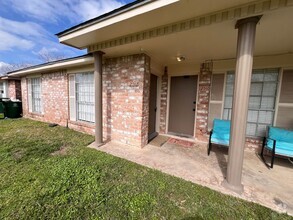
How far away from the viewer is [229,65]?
11.9 feet

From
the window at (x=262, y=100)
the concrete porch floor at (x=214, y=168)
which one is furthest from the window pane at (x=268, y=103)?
the concrete porch floor at (x=214, y=168)

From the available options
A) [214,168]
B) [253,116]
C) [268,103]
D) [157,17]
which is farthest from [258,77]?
[157,17]

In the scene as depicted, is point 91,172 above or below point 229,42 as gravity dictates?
below

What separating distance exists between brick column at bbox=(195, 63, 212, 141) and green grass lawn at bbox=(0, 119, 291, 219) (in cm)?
223

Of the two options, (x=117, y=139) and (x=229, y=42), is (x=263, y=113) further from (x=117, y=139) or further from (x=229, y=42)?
(x=117, y=139)

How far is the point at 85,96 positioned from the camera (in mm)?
4738

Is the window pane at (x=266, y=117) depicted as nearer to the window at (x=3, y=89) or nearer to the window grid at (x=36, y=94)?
the window grid at (x=36, y=94)

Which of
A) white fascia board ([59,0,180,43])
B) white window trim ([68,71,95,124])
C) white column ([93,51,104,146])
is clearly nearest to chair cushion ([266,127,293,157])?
white fascia board ([59,0,180,43])

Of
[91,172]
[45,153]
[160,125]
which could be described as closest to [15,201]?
[91,172]

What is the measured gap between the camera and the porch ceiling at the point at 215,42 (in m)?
2.01

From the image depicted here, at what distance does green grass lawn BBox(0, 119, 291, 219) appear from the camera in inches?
64.5

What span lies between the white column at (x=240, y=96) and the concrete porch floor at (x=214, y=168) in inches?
10.3

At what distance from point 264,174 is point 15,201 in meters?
4.03

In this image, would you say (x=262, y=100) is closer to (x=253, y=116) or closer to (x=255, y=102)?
(x=255, y=102)
